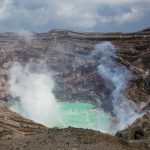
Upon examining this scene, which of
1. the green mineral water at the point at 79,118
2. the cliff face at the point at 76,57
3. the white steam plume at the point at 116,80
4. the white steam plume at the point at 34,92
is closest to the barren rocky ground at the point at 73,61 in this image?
the cliff face at the point at 76,57

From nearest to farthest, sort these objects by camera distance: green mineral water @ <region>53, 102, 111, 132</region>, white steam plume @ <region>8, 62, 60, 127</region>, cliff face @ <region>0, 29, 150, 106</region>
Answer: green mineral water @ <region>53, 102, 111, 132</region>, white steam plume @ <region>8, 62, 60, 127</region>, cliff face @ <region>0, 29, 150, 106</region>

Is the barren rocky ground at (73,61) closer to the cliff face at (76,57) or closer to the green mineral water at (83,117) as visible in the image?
the cliff face at (76,57)

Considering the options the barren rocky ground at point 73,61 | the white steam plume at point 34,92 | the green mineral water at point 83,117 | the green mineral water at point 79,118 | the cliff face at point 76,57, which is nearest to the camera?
the barren rocky ground at point 73,61

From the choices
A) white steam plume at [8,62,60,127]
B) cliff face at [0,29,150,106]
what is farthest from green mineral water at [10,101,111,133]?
cliff face at [0,29,150,106]

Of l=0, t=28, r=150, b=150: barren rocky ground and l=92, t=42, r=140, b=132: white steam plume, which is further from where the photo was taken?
l=92, t=42, r=140, b=132: white steam plume

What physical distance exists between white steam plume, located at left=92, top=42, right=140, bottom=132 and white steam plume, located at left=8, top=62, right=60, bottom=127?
25.1 ft

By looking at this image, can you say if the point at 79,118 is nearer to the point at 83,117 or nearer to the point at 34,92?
the point at 83,117

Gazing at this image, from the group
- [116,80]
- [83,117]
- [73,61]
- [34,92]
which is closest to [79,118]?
[83,117]

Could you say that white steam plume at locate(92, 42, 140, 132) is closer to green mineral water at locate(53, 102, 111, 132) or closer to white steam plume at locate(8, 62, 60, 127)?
green mineral water at locate(53, 102, 111, 132)

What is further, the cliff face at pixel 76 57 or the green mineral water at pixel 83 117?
the cliff face at pixel 76 57

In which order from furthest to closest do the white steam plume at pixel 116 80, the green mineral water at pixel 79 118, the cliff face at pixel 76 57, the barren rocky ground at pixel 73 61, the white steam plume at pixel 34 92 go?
the cliff face at pixel 76 57 → the white steam plume at pixel 34 92 → the white steam plume at pixel 116 80 → the green mineral water at pixel 79 118 → the barren rocky ground at pixel 73 61

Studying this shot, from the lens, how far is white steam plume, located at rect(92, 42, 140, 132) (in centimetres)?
5966

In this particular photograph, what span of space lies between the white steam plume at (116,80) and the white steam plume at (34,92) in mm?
7649

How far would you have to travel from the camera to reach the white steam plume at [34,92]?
6494 cm
